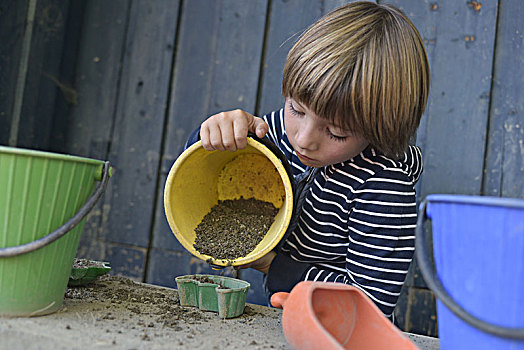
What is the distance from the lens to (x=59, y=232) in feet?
2.11

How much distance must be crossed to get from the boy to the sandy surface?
0.55ft

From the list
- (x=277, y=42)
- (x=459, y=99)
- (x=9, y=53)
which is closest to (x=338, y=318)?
(x=459, y=99)

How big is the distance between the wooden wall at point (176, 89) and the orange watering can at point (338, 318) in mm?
747

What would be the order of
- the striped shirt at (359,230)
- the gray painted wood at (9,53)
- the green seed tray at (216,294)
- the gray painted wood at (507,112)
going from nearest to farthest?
the green seed tray at (216,294)
the striped shirt at (359,230)
the gray painted wood at (507,112)
the gray painted wood at (9,53)

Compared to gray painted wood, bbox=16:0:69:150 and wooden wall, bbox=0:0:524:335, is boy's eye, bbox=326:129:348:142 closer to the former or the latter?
wooden wall, bbox=0:0:524:335

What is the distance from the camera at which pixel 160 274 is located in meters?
1.58

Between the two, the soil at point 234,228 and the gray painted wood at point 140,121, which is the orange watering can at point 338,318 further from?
the gray painted wood at point 140,121

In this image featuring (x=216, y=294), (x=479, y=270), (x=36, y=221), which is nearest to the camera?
(x=479, y=270)

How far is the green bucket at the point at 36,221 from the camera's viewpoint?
24.1 inches

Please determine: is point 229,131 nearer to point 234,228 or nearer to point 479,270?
point 234,228

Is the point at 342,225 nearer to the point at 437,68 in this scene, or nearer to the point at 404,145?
the point at 404,145

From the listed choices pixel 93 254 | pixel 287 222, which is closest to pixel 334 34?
pixel 287 222

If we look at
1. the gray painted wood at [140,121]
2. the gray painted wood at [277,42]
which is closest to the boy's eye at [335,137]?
the gray painted wood at [277,42]

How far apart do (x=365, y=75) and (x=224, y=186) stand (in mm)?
414
